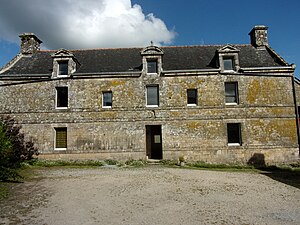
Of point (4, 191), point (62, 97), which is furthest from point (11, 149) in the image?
point (62, 97)

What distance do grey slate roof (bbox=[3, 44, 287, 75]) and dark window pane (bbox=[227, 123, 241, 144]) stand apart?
4.14 meters

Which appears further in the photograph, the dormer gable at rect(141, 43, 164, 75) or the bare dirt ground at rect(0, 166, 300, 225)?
the dormer gable at rect(141, 43, 164, 75)

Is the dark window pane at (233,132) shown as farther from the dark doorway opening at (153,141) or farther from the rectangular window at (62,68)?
the rectangular window at (62,68)

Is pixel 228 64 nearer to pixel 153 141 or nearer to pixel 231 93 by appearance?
pixel 231 93

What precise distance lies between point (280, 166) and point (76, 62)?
Answer: 1534 centimetres

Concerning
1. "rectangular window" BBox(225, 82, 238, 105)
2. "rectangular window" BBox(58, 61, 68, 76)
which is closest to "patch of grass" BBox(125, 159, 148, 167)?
"rectangular window" BBox(225, 82, 238, 105)

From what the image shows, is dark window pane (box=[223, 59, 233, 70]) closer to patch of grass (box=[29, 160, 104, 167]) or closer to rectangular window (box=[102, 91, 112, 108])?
rectangular window (box=[102, 91, 112, 108])

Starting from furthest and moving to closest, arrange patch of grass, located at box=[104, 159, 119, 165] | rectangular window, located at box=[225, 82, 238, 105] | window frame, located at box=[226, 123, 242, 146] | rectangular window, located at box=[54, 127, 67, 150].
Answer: rectangular window, located at box=[225, 82, 238, 105]
rectangular window, located at box=[54, 127, 67, 150]
window frame, located at box=[226, 123, 242, 146]
patch of grass, located at box=[104, 159, 119, 165]

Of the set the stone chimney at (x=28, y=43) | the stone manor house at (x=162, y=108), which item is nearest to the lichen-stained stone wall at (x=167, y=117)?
the stone manor house at (x=162, y=108)

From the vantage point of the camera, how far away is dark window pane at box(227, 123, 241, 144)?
51.3 feet

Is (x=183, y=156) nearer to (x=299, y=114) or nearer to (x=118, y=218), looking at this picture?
(x=299, y=114)

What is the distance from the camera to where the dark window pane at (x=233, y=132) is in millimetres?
15626

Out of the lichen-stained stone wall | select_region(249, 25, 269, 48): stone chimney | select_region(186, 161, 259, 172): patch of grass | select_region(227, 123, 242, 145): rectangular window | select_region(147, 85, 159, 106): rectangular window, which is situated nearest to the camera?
select_region(186, 161, 259, 172): patch of grass

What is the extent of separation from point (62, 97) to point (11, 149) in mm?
6586
